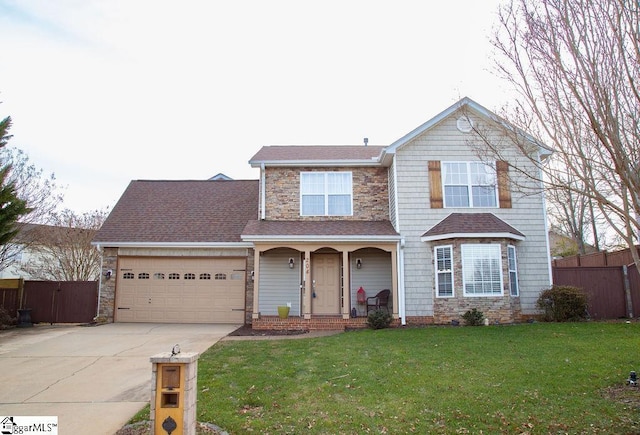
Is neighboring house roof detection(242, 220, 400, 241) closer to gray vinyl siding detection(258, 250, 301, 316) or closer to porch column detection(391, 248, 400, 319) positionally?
porch column detection(391, 248, 400, 319)

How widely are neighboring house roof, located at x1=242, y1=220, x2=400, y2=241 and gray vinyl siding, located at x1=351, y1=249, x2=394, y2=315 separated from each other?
109 centimetres

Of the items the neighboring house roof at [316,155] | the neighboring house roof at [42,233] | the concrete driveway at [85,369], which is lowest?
the concrete driveway at [85,369]

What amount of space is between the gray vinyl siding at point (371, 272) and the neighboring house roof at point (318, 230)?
1.09 m

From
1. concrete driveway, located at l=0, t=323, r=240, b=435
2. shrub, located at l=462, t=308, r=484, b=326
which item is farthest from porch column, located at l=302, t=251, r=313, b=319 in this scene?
shrub, located at l=462, t=308, r=484, b=326

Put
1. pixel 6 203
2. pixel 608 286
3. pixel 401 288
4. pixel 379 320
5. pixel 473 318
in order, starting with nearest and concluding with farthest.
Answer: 1. pixel 6 203
2. pixel 473 318
3. pixel 379 320
4. pixel 401 288
5. pixel 608 286

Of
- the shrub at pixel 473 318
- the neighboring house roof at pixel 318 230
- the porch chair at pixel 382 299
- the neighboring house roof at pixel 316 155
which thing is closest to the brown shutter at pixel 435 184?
the neighboring house roof at pixel 318 230

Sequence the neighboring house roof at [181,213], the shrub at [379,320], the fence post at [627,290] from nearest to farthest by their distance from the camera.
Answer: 1. the shrub at [379,320]
2. the fence post at [627,290]
3. the neighboring house roof at [181,213]

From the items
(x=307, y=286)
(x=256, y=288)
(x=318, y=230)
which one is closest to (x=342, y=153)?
(x=318, y=230)

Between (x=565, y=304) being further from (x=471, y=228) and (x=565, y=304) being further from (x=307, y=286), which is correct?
(x=307, y=286)

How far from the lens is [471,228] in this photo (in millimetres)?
13102

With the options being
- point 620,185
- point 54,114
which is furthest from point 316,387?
point 54,114

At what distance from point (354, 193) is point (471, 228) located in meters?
4.24

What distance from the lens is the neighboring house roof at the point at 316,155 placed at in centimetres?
1521

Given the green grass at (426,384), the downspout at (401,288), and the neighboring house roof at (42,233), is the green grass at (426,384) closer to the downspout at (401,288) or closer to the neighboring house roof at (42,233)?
the downspout at (401,288)
